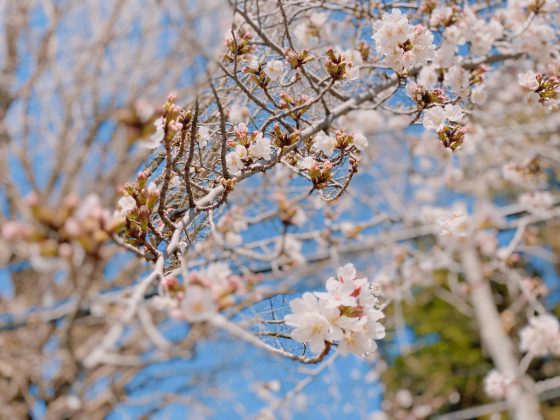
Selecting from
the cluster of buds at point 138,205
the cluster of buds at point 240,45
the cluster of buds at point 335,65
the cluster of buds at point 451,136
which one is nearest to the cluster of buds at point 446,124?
the cluster of buds at point 451,136

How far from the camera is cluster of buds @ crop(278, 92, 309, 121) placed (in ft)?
4.62

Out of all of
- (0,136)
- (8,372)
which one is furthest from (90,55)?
(8,372)

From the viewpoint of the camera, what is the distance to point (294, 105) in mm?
1479

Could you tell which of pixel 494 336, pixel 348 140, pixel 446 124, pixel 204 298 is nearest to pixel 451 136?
pixel 446 124

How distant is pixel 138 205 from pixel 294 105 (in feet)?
1.89

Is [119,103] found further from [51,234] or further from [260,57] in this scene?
[51,234]

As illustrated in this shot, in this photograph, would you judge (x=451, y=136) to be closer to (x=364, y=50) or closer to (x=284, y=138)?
(x=284, y=138)

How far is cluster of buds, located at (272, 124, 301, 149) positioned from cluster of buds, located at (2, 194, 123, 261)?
0.76 m

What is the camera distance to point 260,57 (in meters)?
1.56

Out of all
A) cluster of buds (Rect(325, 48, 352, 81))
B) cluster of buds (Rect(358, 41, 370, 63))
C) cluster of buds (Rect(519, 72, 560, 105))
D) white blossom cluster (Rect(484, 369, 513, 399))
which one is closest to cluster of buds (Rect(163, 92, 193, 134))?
cluster of buds (Rect(325, 48, 352, 81))

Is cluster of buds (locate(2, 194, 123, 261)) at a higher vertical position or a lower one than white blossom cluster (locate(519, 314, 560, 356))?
lower

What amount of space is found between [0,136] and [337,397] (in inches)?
201

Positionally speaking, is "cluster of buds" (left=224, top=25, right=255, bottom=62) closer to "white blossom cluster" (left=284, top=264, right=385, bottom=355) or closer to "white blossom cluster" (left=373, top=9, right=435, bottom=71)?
"white blossom cluster" (left=373, top=9, right=435, bottom=71)

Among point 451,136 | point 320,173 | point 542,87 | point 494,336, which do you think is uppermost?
point 494,336
